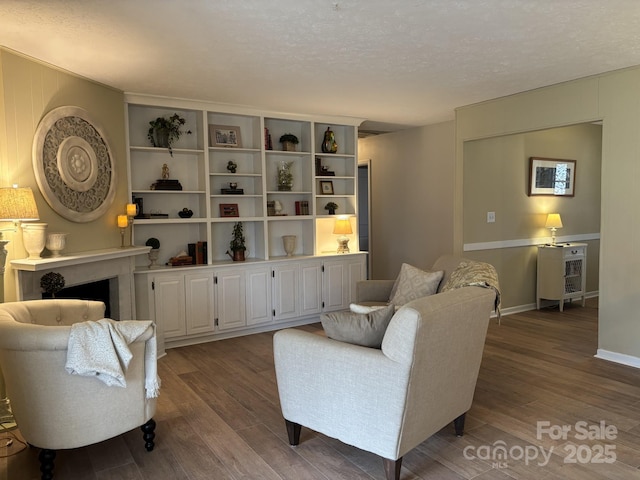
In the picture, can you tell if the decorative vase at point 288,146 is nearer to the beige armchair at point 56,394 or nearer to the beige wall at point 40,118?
the beige wall at point 40,118

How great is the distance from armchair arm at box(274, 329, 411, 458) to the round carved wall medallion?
220 centimetres

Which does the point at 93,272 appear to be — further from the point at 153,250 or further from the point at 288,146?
the point at 288,146

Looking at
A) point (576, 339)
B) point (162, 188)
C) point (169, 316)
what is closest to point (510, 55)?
Result: point (576, 339)

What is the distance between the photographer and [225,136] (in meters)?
5.09

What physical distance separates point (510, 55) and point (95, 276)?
11.5 feet

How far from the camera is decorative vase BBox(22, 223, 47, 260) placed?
320 centimetres

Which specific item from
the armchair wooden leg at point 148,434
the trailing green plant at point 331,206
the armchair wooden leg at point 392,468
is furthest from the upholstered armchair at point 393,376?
the trailing green plant at point 331,206

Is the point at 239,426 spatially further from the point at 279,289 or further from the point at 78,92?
the point at 78,92

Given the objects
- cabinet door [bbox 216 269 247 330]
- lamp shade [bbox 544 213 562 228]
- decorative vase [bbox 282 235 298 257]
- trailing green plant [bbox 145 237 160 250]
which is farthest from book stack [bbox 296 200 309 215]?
lamp shade [bbox 544 213 562 228]

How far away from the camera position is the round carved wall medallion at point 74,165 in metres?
3.45

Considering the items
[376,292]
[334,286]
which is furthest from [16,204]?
[334,286]

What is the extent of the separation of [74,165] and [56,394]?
6.79 feet

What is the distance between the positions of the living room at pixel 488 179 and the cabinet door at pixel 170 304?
1.82 ft

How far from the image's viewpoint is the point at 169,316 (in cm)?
449
